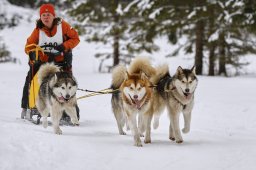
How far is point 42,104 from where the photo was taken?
266 inches

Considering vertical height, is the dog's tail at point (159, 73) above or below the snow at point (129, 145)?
above

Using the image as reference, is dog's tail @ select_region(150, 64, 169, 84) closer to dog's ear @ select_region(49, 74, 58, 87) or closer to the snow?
the snow

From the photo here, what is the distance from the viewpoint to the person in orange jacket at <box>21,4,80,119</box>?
6.89 metres

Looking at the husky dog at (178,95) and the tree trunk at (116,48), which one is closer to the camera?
the husky dog at (178,95)

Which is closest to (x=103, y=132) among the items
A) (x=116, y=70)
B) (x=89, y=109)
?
(x=116, y=70)

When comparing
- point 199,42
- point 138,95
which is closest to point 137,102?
point 138,95

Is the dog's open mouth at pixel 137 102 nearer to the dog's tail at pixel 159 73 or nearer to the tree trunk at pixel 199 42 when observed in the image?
the dog's tail at pixel 159 73

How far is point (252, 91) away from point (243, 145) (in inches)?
257

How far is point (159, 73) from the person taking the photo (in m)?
6.53

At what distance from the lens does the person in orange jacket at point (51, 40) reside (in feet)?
22.6

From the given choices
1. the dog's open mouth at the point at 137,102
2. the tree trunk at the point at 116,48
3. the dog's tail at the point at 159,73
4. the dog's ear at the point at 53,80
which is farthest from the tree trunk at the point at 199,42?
the dog's open mouth at the point at 137,102

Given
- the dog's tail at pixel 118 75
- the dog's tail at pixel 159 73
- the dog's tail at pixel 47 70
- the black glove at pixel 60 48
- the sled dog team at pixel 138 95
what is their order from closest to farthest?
the sled dog team at pixel 138 95 < the dog's tail at pixel 118 75 < the dog's tail at pixel 159 73 < the dog's tail at pixel 47 70 < the black glove at pixel 60 48

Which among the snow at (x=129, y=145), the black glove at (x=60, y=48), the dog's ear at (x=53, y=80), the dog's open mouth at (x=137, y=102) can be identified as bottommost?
the snow at (x=129, y=145)

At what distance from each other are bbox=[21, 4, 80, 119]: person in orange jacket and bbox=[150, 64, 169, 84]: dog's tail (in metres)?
1.43
